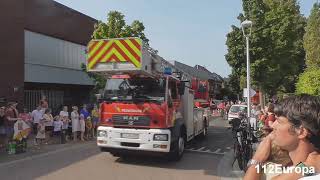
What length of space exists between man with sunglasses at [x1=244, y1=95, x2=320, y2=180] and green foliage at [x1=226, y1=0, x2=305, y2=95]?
25.3 metres

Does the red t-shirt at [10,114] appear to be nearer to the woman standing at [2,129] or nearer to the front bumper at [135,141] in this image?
the woman standing at [2,129]

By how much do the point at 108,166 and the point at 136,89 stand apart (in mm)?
2221

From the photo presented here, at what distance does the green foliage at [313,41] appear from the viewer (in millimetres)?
26511

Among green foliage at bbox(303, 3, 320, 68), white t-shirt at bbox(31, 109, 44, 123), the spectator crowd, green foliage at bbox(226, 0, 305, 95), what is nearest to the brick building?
the spectator crowd

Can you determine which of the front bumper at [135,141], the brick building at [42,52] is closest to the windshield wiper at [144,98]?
the front bumper at [135,141]

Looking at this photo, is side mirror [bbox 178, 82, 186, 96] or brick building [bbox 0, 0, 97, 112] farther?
brick building [bbox 0, 0, 97, 112]

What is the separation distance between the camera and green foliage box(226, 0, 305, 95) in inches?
1104

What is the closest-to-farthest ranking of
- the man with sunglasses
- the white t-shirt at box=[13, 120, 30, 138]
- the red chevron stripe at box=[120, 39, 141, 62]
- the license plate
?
the man with sunglasses, the red chevron stripe at box=[120, 39, 141, 62], the license plate, the white t-shirt at box=[13, 120, 30, 138]

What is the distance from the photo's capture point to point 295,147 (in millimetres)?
2635

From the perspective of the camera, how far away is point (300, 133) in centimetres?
259

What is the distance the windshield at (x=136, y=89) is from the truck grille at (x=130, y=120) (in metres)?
0.53

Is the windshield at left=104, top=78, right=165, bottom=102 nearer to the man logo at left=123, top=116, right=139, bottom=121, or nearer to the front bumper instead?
the man logo at left=123, top=116, right=139, bottom=121

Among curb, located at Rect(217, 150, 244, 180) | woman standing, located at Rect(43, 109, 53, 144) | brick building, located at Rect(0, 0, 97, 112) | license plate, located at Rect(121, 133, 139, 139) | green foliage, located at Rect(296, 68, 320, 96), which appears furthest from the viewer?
brick building, located at Rect(0, 0, 97, 112)

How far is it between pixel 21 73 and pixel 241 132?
16.0 meters
